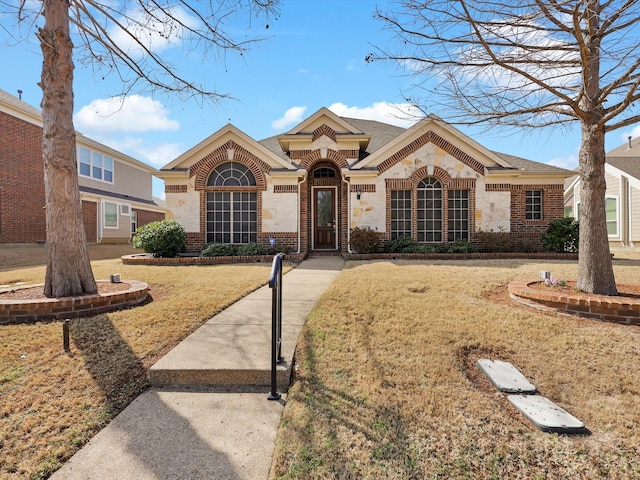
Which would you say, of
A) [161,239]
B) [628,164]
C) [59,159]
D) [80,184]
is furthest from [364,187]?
[80,184]

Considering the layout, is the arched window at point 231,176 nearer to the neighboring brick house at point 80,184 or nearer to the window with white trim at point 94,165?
the neighboring brick house at point 80,184

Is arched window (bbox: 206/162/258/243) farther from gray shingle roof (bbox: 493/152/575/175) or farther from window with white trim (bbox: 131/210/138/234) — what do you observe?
window with white trim (bbox: 131/210/138/234)

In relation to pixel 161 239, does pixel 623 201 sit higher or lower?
higher

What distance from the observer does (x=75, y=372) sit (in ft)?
11.5

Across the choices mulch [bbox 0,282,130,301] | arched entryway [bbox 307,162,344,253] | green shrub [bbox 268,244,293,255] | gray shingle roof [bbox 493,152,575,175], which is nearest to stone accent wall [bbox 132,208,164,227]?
arched entryway [bbox 307,162,344,253]

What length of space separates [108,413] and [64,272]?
3.76 meters

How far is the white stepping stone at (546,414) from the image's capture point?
265 cm

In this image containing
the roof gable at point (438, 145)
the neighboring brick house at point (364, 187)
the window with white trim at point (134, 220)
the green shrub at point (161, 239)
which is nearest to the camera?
the green shrub at point (161, 239)

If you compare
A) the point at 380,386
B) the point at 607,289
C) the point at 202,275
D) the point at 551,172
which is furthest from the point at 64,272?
the point at 551,172

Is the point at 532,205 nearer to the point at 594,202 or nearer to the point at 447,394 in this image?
the point at 594,202

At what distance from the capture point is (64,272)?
5.66 metres

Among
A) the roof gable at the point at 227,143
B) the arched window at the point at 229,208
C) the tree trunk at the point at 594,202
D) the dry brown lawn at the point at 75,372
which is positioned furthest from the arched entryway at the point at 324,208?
the tree trunk at the point at 594,202

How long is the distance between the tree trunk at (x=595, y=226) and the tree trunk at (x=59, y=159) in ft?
27.2

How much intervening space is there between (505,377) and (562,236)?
11.4 m
